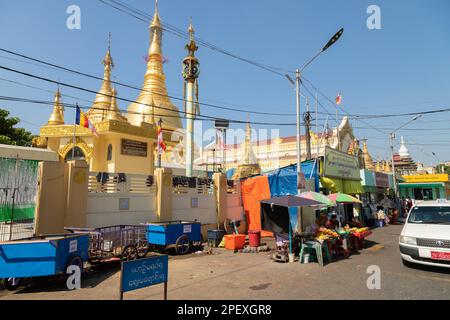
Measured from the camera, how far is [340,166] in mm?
19578

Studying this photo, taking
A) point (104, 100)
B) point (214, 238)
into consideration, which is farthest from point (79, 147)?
point (214, 238)

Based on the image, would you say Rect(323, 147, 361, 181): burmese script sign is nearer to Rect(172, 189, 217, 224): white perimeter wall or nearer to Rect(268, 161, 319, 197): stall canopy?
Rect(268, 161, 319, 197): stall canopy

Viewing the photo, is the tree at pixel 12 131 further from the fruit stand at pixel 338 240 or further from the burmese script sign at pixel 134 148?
the fruit stand at pixel 338 240

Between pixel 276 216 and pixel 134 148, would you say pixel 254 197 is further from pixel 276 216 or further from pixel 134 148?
pixel 134 148

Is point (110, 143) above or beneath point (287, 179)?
above

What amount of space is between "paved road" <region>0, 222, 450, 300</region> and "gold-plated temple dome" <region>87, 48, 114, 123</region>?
2085cm

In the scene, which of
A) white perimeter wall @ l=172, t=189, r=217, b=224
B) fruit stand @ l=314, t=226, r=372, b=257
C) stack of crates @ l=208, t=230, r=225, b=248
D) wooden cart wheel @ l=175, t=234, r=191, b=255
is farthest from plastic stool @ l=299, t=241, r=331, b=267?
white perimeter wall @ l=172, t=189, r=217, b=224

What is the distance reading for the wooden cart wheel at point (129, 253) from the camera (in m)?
9.38

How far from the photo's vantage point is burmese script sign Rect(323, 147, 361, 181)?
17883 millimetres

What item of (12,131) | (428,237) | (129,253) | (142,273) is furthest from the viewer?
(12,131)

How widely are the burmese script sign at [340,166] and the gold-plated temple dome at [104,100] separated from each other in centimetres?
1886

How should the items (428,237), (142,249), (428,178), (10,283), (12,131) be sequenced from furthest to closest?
(428,178) < (12,131) < (142,249) < (428,237) < (10,283)

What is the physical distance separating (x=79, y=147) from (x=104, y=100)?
9864 millimetres

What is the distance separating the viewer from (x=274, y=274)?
8211 mm
